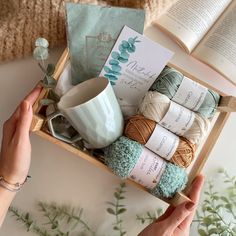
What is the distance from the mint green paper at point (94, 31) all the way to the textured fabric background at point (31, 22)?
0.03m

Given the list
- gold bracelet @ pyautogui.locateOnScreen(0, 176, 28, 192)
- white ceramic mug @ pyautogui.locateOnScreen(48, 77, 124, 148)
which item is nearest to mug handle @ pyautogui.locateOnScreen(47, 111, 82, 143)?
white ceramic mug @ pyautogui.locateOnScreen(48, 77, 124, 148)

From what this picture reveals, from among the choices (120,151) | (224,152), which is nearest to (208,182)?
(224,152)

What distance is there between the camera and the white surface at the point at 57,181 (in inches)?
30.3

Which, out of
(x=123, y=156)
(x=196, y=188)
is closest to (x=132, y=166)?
(x=123, y=156)

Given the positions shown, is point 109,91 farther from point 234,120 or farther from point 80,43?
point 234,120

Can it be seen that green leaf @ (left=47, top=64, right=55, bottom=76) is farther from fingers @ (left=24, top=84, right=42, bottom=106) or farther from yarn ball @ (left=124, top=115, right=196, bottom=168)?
yarn ball @ (left=124, top=115, right=196, bottom=168)

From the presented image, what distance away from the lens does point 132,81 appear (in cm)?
73

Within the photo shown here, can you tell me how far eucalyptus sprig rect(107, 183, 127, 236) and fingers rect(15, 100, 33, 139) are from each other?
0.68ft

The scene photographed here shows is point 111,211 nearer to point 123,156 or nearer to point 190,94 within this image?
point 123,156

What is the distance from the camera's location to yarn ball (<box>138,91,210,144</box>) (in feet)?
2.26

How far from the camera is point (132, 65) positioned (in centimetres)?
73

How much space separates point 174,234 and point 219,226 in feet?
0.29

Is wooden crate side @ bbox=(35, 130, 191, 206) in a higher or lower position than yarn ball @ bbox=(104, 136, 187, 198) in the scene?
lower

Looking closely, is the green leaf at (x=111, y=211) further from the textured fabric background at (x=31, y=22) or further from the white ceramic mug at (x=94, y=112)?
the textured fabric background at (x=31, y=22)
